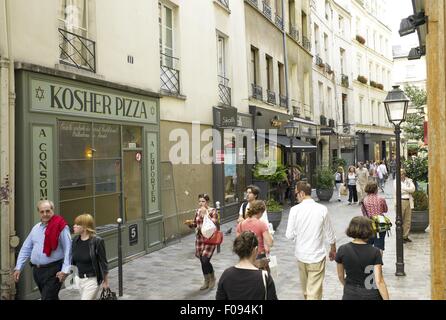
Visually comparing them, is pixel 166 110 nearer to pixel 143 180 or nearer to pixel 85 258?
pixel 143 180

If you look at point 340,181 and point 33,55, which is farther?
point 340,181

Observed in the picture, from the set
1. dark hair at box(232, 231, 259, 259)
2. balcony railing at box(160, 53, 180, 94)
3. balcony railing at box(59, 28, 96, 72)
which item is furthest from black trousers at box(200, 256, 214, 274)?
balcony railing at box(160, 53, 180, 94)

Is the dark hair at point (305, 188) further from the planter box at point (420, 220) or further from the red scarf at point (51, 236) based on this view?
the planter box at point (420, 220)

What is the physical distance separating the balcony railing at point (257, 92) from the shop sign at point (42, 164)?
10514mm

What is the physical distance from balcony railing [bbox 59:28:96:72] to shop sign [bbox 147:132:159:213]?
7.12ft

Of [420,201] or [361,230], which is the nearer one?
[361,230]

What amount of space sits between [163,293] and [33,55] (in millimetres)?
4039

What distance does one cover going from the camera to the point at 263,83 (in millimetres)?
18203

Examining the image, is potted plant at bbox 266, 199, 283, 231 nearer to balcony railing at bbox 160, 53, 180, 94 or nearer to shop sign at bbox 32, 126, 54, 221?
balcony railing at bbox 160, 53, 180, 94

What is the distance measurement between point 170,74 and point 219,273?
5316 mm

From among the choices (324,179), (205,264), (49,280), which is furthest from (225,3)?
(49,280)

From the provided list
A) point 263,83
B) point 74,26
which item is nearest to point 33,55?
point 74,26

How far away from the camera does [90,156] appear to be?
8.62 meters

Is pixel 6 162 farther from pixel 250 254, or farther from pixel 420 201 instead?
pixel 420 201
